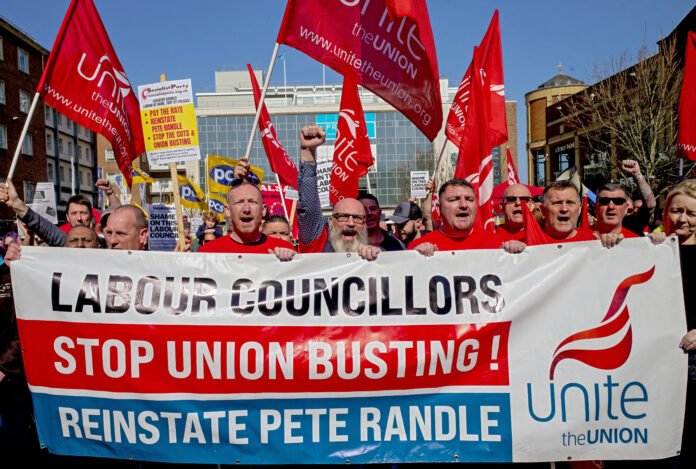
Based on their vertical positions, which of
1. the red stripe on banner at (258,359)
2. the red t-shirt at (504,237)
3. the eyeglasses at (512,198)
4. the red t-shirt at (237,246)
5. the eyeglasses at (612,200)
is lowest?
the red stripe on banner at (258,359)

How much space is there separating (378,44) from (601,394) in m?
3.30

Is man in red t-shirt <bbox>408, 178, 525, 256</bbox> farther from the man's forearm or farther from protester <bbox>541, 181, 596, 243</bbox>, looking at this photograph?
the man's forearm

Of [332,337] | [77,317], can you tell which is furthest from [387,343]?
[77,317]

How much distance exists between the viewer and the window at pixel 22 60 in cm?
3816

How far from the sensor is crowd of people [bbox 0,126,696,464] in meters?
3.22

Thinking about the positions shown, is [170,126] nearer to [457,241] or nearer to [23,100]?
[457,241]

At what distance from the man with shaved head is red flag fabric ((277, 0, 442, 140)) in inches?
38.2

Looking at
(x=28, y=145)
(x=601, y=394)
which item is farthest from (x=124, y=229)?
(x=28, y=145)

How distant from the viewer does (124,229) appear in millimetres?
3680

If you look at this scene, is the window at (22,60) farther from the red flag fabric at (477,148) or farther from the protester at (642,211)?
the protester at (642,211)

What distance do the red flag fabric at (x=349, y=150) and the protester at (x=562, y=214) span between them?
2.48m

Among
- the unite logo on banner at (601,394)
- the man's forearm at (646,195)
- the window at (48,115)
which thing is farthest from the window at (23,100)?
the unite logo on banner at (601,394)

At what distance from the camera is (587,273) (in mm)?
3176

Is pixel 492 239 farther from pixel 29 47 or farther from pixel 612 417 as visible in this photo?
Result: pixel 29 47
